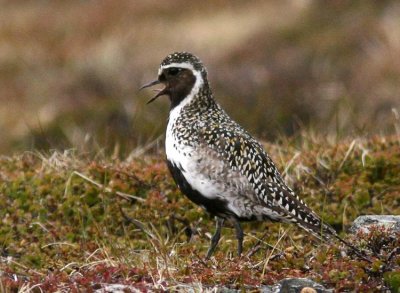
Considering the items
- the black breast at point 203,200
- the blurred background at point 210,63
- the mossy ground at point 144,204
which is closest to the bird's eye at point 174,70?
the black breast at point 203,200

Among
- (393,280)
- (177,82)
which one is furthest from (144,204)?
(393,280)

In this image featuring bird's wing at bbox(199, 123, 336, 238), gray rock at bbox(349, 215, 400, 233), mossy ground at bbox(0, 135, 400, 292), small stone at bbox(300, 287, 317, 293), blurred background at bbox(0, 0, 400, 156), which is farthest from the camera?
blurred background at bbox(0, 0, 400, 156)

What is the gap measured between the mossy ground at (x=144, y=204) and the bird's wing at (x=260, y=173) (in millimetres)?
191

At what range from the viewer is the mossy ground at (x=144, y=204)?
271 inches

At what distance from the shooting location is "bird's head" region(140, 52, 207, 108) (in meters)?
7.29

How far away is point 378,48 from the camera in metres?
14.8

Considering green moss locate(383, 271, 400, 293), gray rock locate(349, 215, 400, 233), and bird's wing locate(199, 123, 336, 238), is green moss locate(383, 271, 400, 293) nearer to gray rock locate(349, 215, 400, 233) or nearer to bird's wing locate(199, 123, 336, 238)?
gray rock locate(349, 215, 400, 233)

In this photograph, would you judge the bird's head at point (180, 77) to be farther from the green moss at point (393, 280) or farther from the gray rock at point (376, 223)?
the green moss at point (393, 280)

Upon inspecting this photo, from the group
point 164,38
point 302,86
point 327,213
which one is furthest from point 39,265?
point 164,38

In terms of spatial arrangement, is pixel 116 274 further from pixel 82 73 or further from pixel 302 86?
pixel 82 73

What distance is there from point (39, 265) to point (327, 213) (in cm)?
229

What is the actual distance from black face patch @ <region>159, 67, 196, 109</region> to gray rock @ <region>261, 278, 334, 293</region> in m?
2.30

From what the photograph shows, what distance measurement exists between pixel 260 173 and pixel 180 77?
41.7 inches

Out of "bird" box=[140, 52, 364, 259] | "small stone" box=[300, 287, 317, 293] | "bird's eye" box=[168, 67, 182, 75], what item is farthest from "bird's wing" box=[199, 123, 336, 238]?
"small stone" box=[300, 287, 317, 293]
